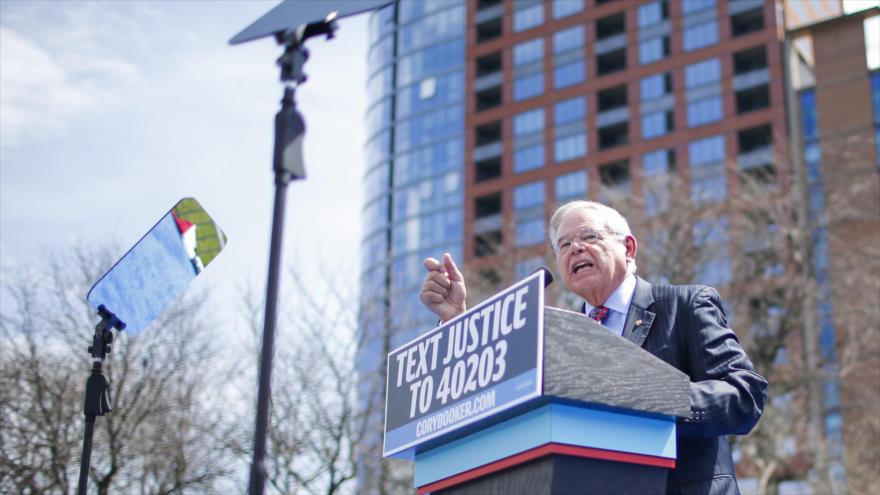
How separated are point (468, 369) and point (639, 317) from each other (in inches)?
30.2

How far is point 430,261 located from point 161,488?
16.1 meters

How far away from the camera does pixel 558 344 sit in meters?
2.54

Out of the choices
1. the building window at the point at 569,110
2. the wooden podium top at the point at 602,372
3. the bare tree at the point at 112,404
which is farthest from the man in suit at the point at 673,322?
the building window at the point at 569,110

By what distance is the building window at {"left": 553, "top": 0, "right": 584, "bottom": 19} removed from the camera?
245 ft

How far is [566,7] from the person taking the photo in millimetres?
75250

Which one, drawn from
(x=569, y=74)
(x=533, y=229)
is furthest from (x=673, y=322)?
(x=569, y=74)

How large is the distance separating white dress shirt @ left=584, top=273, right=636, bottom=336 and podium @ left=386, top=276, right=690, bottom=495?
0.67 m

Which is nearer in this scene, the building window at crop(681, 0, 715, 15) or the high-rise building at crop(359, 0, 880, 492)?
the high-rise building at crop(359, 0, 880, 492)

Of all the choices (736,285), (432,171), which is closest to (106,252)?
(736,285)

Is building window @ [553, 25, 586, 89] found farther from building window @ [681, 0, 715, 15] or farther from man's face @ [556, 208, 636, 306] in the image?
man's face @ [556, 208, 636, 306]

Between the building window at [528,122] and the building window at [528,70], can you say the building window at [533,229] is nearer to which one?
the building window at [528,122]

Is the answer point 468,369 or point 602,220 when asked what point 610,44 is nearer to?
point 602,220

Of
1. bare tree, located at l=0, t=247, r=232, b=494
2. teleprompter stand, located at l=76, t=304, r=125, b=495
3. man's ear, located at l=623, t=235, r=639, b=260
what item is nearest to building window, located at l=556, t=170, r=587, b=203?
bare tree, located at l=0, t=247, r=232, b=494

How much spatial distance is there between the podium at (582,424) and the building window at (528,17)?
75219 mm
